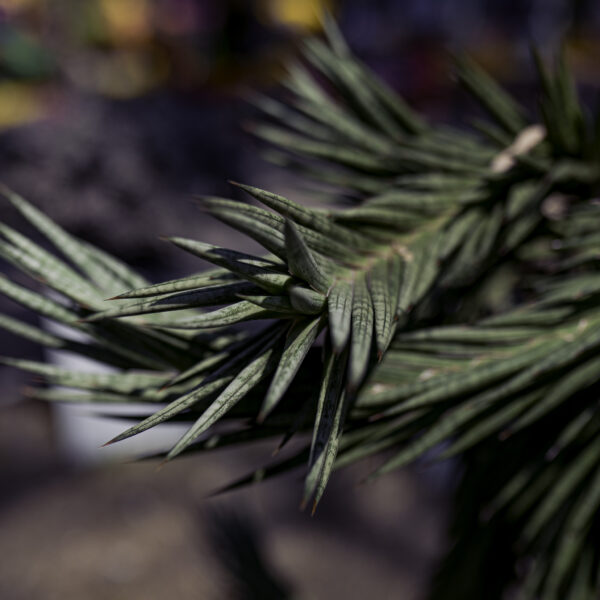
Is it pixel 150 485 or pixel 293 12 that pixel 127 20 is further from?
pixel 150 485

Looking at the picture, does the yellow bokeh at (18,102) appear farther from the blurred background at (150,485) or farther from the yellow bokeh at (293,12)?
the blurred background at (150,485)

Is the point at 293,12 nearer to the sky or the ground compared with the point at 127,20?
nearer to the sky

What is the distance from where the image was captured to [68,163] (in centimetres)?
286

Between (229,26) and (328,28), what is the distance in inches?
254

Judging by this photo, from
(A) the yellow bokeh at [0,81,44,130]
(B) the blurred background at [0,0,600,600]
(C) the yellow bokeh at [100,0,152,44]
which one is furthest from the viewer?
(C) the yellow bokeh at [100,0,152,44]

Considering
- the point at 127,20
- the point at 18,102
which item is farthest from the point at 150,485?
the point at 127,20

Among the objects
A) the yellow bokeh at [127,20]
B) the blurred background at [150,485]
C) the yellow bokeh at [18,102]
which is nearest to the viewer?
the blurred background at [150,485]

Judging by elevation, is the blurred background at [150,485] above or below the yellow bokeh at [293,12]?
below

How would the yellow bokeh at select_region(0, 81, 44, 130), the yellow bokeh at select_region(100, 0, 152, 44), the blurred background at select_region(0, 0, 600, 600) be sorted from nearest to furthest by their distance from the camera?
the blurred background at select_region(0, 0, 600, 600), the yellow bokeh at select_region(0, 81, 44, 130), the yellow bokeh at select_region(100, 0, 152, 44)

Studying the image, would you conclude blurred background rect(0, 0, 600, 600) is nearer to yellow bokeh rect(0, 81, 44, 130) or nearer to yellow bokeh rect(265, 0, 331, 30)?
yellow bokeh rect(265, 0, 331, 30)

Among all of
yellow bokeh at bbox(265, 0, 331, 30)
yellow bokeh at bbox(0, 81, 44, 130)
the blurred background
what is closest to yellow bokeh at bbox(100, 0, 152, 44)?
yellow bokeh at bbox(0, 81, 44, 130)

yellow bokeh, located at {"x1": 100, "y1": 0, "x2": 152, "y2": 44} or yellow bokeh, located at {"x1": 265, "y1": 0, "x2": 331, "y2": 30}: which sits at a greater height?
yellow bokeh, located at {"x1": 265, "y1": 0, "x2": 331, "y2": 30}

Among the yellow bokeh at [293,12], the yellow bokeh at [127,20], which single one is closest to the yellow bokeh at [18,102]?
the yellow bokeh at [127,20]

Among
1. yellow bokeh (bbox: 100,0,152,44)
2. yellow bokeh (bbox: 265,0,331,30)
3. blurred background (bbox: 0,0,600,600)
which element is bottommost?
blurred background (bbox: 0,0,600,600)
